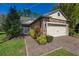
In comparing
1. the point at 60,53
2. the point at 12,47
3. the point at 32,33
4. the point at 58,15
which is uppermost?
the point at 58,15

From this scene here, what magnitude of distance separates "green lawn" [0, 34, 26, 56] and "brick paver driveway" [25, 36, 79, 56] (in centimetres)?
11

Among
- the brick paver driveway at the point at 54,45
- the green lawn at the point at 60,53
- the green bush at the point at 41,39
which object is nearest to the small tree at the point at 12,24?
the brick paver driveway at the point at 54,45

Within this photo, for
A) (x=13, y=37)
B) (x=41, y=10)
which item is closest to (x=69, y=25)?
(x=41, y=10)

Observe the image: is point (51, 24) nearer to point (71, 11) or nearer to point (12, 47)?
point (71, 11)

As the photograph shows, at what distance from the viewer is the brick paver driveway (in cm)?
582

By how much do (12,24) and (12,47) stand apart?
39 cm

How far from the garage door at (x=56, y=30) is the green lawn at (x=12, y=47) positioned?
495 millimetres

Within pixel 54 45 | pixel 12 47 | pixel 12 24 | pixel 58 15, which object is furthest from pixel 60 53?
pixel 12 24

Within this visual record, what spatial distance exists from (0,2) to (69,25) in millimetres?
1211

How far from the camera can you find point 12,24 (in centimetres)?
582

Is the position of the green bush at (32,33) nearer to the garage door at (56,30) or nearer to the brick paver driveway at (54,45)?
the brick paver driveway at (54,45)

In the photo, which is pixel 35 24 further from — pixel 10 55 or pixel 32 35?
pixel 10 55

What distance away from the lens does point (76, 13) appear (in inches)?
230

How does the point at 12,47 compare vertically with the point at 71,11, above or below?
below
